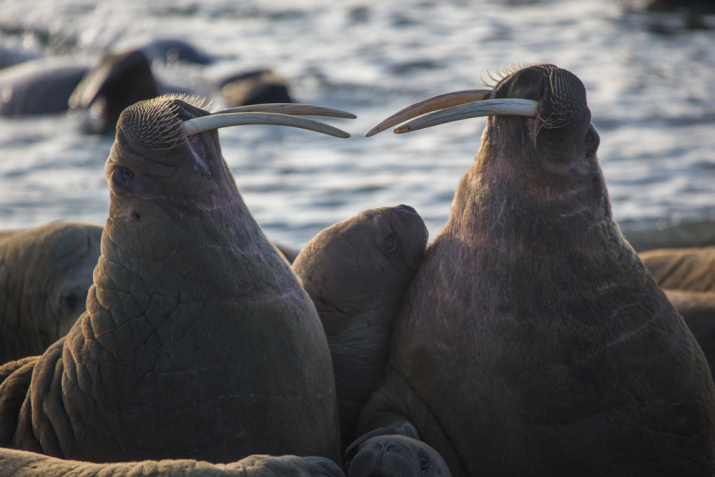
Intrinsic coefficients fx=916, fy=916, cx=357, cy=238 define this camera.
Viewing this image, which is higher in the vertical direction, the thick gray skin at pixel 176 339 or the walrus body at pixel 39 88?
the thick gray skin at pixel 176 339

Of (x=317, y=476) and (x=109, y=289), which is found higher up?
(x=109, y=289)

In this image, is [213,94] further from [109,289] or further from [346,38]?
[109,289]

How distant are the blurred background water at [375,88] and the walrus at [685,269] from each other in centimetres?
264

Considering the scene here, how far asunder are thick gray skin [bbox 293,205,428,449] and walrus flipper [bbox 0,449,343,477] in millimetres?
1165

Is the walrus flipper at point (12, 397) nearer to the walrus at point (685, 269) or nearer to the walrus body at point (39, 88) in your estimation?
the walrus at point (685, 269)

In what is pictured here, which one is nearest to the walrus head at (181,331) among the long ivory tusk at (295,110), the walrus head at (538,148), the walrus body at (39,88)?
the long ivory tusk at (295,110)

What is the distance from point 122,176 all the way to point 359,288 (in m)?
1.31

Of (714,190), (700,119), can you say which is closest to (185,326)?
(714,190)

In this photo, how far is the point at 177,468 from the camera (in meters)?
2.93

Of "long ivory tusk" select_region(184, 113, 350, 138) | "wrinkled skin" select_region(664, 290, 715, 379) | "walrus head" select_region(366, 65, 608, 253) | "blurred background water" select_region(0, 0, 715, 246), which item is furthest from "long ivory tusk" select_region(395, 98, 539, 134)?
"blurred background water" select_region(0, 0, 715, 246)

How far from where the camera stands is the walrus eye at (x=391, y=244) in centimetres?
435

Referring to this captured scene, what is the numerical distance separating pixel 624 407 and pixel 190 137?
2.02 m

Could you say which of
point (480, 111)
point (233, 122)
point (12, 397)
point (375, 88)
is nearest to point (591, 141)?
point (480, 111)

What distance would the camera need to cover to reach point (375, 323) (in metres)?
4.27
